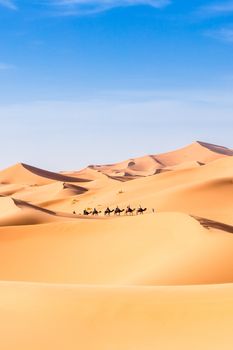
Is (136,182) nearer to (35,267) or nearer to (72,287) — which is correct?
(35,267)

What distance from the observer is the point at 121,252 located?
56.0 feet

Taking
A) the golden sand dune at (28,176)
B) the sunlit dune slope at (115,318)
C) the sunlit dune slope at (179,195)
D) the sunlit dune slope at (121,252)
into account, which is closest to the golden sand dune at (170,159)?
the golden sand dune at (28,176)

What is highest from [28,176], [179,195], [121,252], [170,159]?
[170,159]

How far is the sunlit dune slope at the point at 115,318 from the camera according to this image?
19.2ft

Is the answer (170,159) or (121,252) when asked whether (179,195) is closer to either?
(121,252)

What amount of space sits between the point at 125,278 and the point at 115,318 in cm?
727

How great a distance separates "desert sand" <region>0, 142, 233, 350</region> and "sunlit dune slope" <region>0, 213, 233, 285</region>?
37mm

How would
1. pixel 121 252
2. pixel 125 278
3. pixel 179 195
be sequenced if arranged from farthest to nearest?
1. pixel 179 195
2. pixel 121 252
3. pixel 125 278

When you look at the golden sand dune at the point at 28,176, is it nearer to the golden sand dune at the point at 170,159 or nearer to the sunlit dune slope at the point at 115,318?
the golden sand dune at the point at 170,159

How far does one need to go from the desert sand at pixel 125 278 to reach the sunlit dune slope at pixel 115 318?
0.01 m

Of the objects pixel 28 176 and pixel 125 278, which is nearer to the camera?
pixel 125 278

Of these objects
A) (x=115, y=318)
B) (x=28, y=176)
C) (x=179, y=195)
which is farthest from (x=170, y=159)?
(x=115, y=318)

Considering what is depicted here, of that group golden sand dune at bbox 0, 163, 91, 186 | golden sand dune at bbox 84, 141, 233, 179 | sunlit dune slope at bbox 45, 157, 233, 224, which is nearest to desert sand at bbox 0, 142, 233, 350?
sunlit dune slope at bbox 45, 157, 233, 224

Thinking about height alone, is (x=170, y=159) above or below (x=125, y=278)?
above
